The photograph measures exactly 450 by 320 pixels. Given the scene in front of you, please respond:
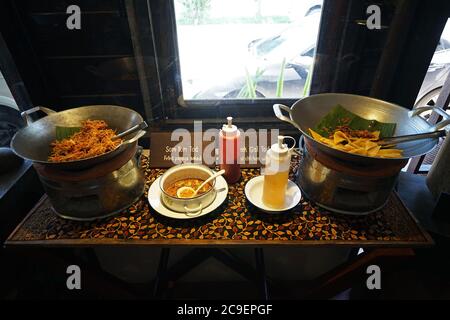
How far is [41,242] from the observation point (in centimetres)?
134

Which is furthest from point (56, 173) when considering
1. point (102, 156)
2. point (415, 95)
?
point (415, 95)

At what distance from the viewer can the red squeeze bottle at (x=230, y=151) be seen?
1472 mm

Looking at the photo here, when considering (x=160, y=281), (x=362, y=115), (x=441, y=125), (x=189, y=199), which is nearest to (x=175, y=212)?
(x=189, y=199)

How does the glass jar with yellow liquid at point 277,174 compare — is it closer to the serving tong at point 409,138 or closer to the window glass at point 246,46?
the serving tong at point 409,138

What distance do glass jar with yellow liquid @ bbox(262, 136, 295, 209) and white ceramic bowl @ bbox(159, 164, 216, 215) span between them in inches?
11.2

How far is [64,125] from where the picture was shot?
152cm

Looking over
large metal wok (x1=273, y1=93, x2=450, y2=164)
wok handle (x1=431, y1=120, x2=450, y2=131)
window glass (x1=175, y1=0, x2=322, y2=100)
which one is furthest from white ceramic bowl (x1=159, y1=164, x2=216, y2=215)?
wok handle (x1=431, y1=120, x2=450, y2=131)

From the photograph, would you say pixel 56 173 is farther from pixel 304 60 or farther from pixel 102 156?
pixel 304 60

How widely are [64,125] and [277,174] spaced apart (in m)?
1.18

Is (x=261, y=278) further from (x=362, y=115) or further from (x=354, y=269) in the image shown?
(x=362, y=115)

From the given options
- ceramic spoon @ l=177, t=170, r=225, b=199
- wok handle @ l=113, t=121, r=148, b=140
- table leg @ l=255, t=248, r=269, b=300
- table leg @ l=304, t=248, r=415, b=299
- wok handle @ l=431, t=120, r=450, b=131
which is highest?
wok handle @ l=431, t=120, r=450, b=131

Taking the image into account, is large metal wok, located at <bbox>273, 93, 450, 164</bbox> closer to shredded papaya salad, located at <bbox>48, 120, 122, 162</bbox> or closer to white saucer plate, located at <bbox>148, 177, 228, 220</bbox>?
white saucer plate, located at <bbox>148, 177, 228, 220</bbox>

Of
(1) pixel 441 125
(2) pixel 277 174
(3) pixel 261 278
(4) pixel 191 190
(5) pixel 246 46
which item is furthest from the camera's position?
(3) pixel 261 278

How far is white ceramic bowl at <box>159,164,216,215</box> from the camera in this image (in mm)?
1380
